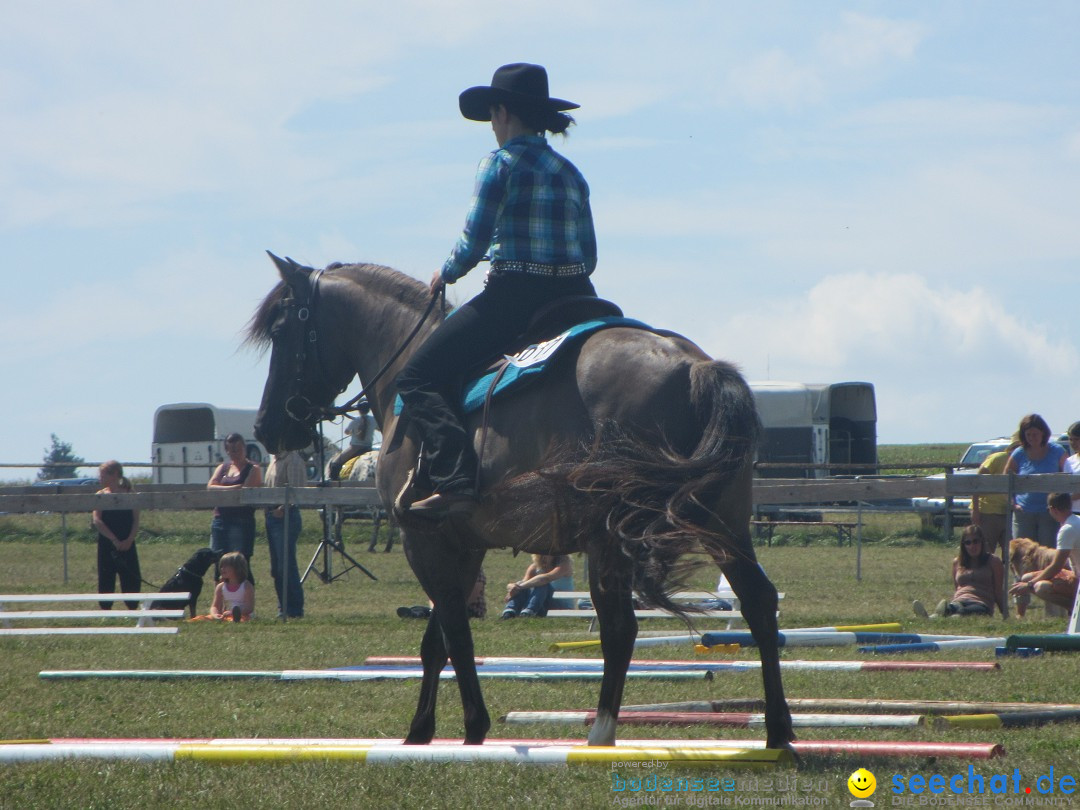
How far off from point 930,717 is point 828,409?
30839 millimetres

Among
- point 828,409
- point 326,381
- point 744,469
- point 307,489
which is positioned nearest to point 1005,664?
point 744,469

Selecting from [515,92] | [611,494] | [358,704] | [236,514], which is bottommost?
[358,704]

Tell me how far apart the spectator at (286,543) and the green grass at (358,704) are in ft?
1.06

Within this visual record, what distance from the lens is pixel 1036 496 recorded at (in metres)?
12.8

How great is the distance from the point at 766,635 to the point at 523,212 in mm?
2099

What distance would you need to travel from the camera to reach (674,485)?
4.85 m

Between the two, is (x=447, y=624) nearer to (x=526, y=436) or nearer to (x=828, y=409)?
(x=526, y=436)

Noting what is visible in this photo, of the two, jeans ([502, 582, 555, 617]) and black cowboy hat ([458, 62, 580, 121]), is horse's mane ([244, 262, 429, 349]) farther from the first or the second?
jeans ([502, 582, 555, 617])

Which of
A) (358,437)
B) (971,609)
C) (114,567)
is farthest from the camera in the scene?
(114,567)

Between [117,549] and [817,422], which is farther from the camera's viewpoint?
[817,422]

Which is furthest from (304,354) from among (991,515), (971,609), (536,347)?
(991,515)

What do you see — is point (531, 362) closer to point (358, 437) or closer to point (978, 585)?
point (358, 437)

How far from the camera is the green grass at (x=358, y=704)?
4.54 m

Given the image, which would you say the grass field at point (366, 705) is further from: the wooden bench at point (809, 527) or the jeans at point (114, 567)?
the wooden bench at point (809, 527)
